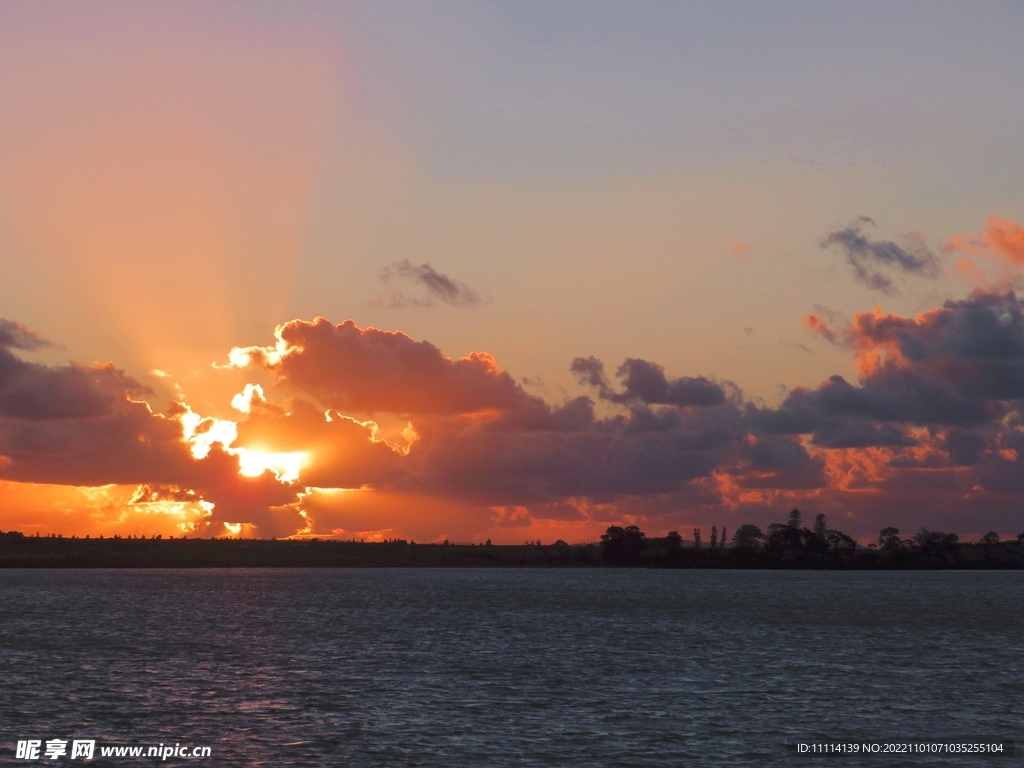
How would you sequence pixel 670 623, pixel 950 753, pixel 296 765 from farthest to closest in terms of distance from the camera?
pixel 670 623
pixel 950 753
pixel 296 765

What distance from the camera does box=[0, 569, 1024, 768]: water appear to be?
166 feet

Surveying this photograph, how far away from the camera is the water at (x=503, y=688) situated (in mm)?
50719

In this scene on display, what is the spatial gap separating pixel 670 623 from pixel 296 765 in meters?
90.9

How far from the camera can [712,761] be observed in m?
47.8

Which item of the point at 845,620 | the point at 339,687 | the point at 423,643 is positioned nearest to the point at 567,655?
the point at 423,643

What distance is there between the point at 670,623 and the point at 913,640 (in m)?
31.1

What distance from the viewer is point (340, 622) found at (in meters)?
132

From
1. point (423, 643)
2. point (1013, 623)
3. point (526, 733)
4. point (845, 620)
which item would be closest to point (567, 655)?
point (423, 643)

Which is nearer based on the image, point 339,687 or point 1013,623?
point 339,687

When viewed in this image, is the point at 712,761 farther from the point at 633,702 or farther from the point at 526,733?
the point at 633,702

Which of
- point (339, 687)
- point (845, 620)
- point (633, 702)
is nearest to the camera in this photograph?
point (633, 702)

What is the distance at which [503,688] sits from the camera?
228ft

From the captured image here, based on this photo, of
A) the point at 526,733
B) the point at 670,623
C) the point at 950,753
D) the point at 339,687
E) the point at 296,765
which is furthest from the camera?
the point at 670,623

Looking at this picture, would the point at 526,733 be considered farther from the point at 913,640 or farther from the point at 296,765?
the point at 913,640
